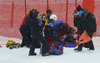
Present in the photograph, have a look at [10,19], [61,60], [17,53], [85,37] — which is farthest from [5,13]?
[61,60]

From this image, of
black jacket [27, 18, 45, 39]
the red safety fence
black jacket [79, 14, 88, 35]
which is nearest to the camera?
black jacket [27, 18, 45, 39]

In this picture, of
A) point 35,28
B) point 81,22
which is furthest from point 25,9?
point 35,28

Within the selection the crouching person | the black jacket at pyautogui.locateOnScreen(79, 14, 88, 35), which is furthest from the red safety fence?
the crouching person

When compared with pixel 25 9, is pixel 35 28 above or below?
below

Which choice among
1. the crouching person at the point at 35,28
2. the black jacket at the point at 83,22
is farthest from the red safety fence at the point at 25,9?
the crouching person at the point at 35,28

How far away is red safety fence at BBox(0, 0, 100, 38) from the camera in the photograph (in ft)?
36.8

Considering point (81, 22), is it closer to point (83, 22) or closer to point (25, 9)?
point (83, 22)

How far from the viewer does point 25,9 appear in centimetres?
1143

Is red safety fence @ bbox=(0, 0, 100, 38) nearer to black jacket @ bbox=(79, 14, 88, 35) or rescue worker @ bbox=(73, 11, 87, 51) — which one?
rescue worker @ bbox=(73, 11, 87, 51)

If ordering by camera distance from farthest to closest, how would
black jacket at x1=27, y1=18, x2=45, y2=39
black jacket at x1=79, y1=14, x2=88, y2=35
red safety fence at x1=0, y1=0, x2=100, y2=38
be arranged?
red safety fence at x1=0, y1=0, x2=100, y2=38, black jacket at x1=79, y1=14, x2=88, y2=35, black jacket at x1=27, y1=18, x2=45, y2=39

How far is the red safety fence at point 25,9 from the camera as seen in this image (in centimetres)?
1123

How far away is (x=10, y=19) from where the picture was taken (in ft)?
37.8

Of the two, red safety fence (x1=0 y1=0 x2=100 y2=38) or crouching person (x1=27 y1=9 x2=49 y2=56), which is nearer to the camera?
crouching person (x1=27 y1=9 x2=49 y2=56)

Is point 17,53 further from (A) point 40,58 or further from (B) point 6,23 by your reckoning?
(B) point 6,23
